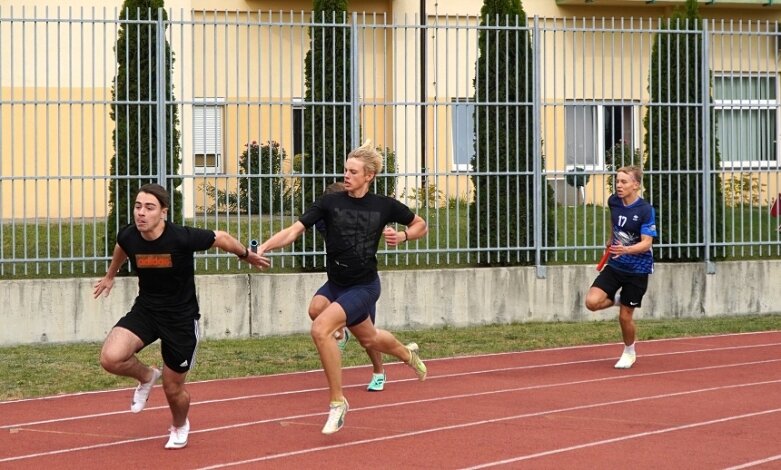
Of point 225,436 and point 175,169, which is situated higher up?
point 175,169

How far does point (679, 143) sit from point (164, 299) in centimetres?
991

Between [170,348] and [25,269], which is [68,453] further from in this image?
[25,269]

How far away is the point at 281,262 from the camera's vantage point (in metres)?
16.0

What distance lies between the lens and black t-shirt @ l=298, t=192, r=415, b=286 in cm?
995

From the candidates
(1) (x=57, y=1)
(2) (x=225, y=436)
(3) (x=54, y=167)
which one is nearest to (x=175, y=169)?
(3) (x=54, y=167)

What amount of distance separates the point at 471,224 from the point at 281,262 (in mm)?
2275

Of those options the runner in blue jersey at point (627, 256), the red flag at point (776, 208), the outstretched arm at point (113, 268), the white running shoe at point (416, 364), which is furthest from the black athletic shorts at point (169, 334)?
the red flag at point (776, 208)

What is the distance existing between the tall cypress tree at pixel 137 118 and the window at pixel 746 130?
665cm

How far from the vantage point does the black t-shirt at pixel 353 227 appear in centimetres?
995

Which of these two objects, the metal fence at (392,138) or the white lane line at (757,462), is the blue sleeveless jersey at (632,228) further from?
the white lane line at (757,462)

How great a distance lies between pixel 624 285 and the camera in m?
12.9

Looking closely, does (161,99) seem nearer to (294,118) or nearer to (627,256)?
(294,118)

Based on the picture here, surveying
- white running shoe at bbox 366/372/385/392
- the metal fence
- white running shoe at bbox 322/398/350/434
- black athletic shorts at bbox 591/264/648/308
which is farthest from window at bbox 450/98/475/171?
white running shoe at bbox 322/398/350/434

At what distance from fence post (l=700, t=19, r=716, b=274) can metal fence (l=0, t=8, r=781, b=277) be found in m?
0.02
